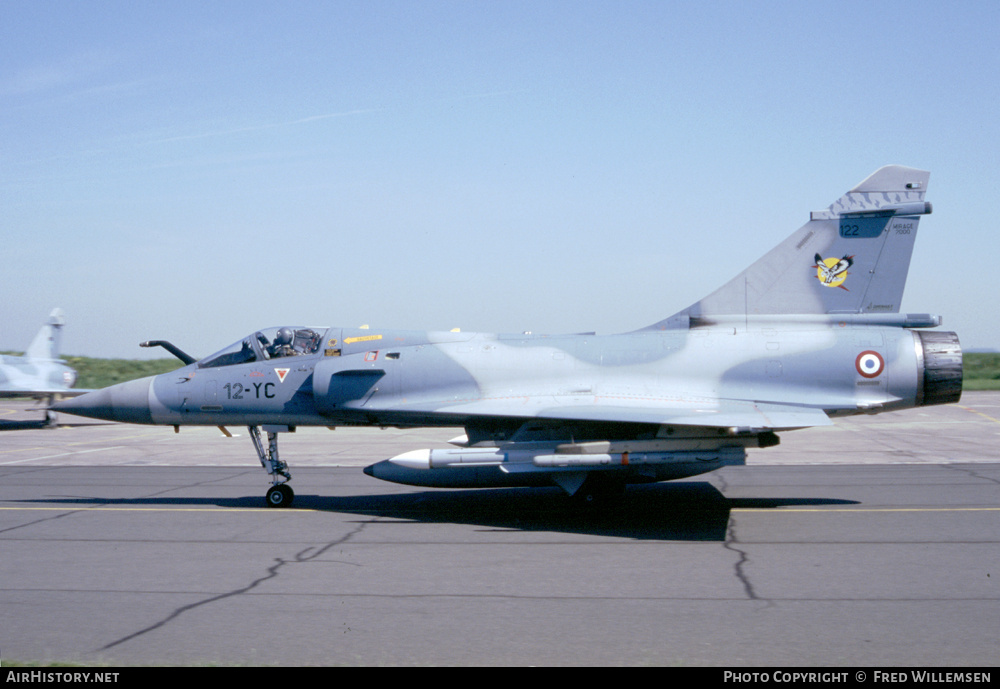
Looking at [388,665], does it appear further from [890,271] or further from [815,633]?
[890,271]

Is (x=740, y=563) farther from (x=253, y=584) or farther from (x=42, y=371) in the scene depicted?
(x=42, y=371)

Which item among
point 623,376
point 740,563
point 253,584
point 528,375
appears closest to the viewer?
point 253,584

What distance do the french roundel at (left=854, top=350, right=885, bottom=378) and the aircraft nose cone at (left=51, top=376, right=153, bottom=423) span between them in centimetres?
1022

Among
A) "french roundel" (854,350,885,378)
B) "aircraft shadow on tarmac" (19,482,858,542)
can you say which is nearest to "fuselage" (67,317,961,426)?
"french roundel" (854,350,885,378)

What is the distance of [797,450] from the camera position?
59.1 ft

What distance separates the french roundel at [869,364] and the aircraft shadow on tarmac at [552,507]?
6.47 feet

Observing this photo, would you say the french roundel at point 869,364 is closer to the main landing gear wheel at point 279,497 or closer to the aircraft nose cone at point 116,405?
the main landing gear wheel at point 279,497

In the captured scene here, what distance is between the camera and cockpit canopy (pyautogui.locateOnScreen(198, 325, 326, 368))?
39.7 feet

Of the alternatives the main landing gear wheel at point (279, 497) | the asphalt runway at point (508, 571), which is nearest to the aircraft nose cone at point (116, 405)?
the asphalt runway at point (508, 571)

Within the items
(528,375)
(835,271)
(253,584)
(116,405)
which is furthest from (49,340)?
(835,271)

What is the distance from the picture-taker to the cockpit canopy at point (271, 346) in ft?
39.7

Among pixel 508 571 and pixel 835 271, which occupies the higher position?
pixel 835 271

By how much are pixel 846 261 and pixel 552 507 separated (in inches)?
220

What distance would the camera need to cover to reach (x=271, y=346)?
12133 mm
